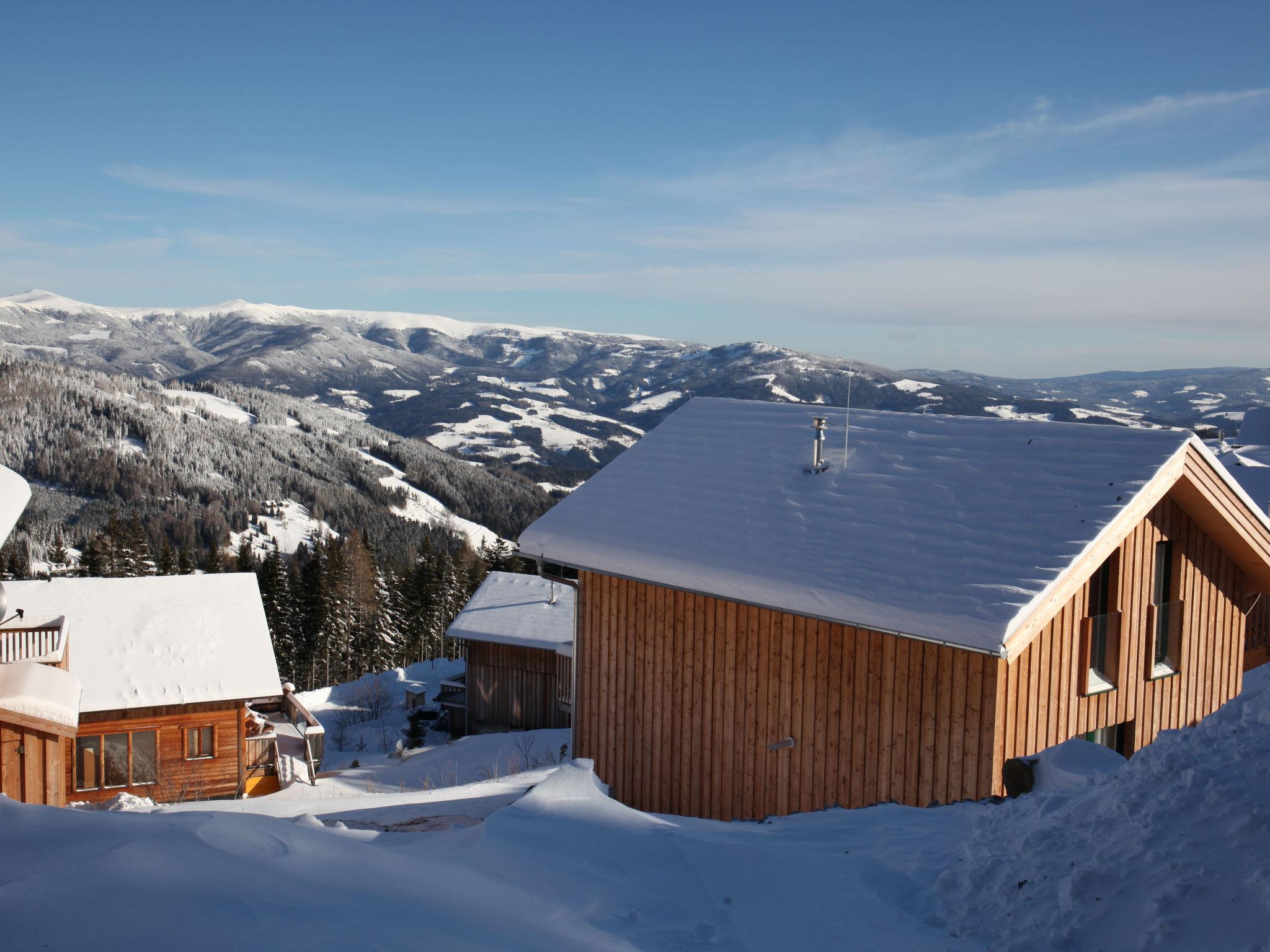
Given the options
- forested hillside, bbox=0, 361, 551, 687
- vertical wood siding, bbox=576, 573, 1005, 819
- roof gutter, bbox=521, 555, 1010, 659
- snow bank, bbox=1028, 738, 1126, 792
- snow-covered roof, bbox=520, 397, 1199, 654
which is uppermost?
snow-covered roof, bbox=520, 397, 1199, 654

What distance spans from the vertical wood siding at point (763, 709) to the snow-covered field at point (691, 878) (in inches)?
111

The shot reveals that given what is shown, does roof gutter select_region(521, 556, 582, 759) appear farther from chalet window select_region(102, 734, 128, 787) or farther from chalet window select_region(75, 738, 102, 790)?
chalet window select_region(75, 738, 102, 790)

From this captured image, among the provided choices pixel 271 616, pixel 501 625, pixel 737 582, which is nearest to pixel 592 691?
pixel 737 582

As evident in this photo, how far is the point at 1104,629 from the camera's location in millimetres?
8766

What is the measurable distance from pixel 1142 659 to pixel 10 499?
11.0 metres

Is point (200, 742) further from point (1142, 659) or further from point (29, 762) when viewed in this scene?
point (1142, 659)

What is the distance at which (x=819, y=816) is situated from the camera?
5645mm

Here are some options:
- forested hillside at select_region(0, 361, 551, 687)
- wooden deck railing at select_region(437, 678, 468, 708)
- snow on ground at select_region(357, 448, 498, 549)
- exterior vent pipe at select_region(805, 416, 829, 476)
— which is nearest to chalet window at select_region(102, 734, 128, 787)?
wooden deck railing at select_region(437, 678, 468, 708)

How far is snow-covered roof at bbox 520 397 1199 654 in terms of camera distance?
24.6 feet

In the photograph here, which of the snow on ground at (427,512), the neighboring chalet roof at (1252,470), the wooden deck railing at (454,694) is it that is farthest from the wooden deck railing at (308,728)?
the snow on ground at (427,512)

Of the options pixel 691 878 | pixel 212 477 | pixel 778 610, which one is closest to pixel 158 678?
pixel 778 610

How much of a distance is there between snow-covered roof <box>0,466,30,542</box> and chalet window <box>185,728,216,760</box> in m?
10.8

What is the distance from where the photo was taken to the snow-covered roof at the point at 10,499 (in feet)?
22.2

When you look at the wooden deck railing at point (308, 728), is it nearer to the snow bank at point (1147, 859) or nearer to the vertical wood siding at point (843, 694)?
the vertical wood siding at point (843, 694)
